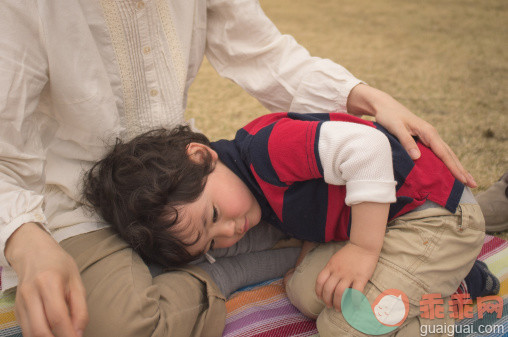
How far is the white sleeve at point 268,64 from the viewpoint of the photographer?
102cm

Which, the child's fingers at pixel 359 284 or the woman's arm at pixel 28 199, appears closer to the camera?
the woman's arm at pixel 28 199

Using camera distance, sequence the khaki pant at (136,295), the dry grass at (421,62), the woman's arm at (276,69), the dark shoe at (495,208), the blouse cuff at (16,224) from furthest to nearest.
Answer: the dry grass at (421,62)
the dark shoe at (495,208)
the woman's arm at (276,69)
the khaki pant at (136,295)
the blouse cuff at (16,224)

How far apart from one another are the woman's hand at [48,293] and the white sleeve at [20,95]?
10 centimetres

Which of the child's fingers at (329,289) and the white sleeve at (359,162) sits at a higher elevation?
the white sleeve at (359,162)

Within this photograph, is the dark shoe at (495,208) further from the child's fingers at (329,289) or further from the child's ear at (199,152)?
the child's ear at (199,152)

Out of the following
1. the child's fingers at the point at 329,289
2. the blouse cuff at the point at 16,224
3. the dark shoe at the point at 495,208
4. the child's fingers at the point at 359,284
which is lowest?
the dark shoe at the point at 495,208

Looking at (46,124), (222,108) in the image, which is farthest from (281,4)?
(46,124)

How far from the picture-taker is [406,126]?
3.00ft

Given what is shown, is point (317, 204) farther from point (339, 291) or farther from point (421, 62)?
point (421, 62)

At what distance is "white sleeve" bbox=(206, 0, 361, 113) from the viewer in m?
1.02

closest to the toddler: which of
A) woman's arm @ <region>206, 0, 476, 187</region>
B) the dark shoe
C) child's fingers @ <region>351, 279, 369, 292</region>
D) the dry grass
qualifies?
child's fingers @ <region>351, 279, 369, 292</region>

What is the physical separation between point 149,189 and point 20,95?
0.80 ft

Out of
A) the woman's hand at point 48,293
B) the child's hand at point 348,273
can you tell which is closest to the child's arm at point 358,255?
the child's hand at point 348,273

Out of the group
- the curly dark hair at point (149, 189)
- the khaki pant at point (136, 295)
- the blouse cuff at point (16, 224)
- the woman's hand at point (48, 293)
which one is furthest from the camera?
the curly dark hair at point (149, 189)
